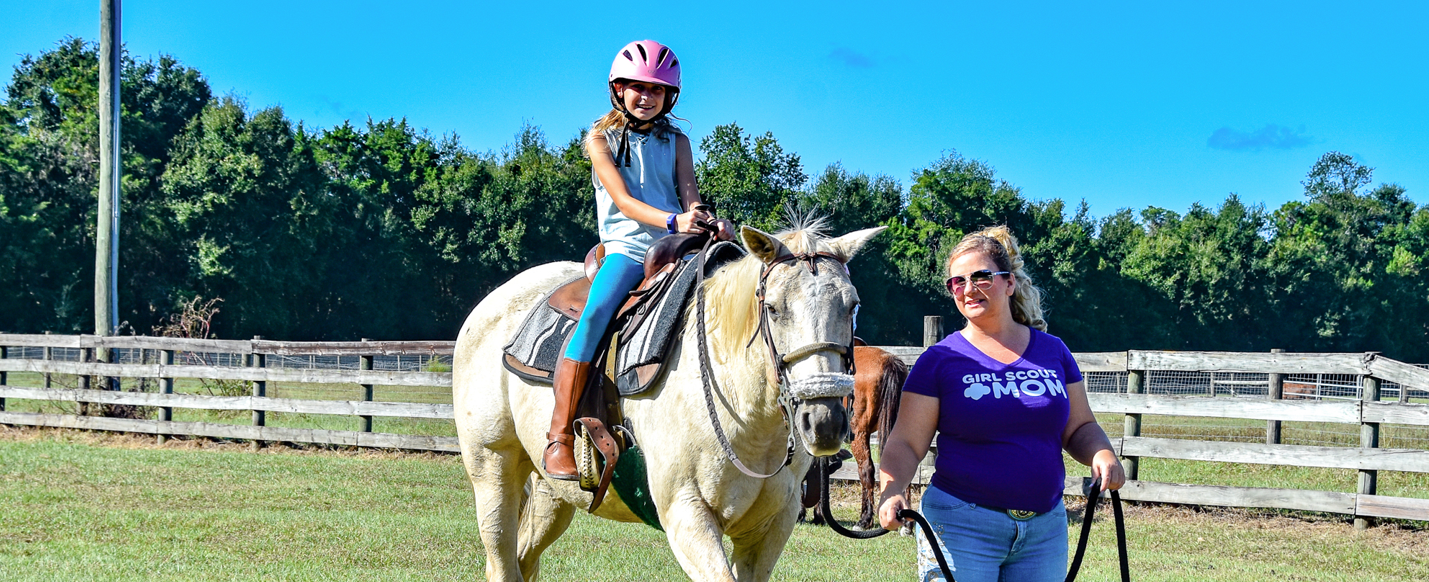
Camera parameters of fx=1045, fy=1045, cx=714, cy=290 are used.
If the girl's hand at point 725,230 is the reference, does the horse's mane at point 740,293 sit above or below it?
below

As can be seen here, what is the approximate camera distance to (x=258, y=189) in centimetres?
3575

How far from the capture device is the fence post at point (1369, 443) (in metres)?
8.54

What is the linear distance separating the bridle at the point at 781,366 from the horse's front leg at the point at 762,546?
0.84ft

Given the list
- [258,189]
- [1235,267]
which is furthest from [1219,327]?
[258,189]

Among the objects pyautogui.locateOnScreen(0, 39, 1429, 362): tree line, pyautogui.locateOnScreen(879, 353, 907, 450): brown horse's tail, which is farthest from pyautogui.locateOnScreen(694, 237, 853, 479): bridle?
pyautogui.locateOnScreen(0, 39, 1429, 362): tree line

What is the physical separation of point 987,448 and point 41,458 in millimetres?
11594

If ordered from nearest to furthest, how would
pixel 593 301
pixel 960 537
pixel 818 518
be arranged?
1. pixel 960 537
2. pixel 593 301
3. pixel 818 518

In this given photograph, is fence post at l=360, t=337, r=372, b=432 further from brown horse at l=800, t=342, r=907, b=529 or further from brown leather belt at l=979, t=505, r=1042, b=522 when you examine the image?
brown leather belt at l=979, t=505, r=1042, b=522

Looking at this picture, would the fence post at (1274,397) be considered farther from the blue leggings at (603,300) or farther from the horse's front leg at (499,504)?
the blue leggings at (603,300)

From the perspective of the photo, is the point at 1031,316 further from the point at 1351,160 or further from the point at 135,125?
the point at 1351,160

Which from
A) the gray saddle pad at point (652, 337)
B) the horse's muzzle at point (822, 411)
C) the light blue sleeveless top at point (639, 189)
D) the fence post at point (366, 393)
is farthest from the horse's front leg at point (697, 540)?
the fence post at point (366, 393)

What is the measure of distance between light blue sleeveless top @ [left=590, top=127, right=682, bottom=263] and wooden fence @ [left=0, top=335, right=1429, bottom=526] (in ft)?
14.5

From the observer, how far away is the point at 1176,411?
9305 millimetres

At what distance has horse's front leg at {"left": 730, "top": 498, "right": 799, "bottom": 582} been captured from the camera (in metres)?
3.74
